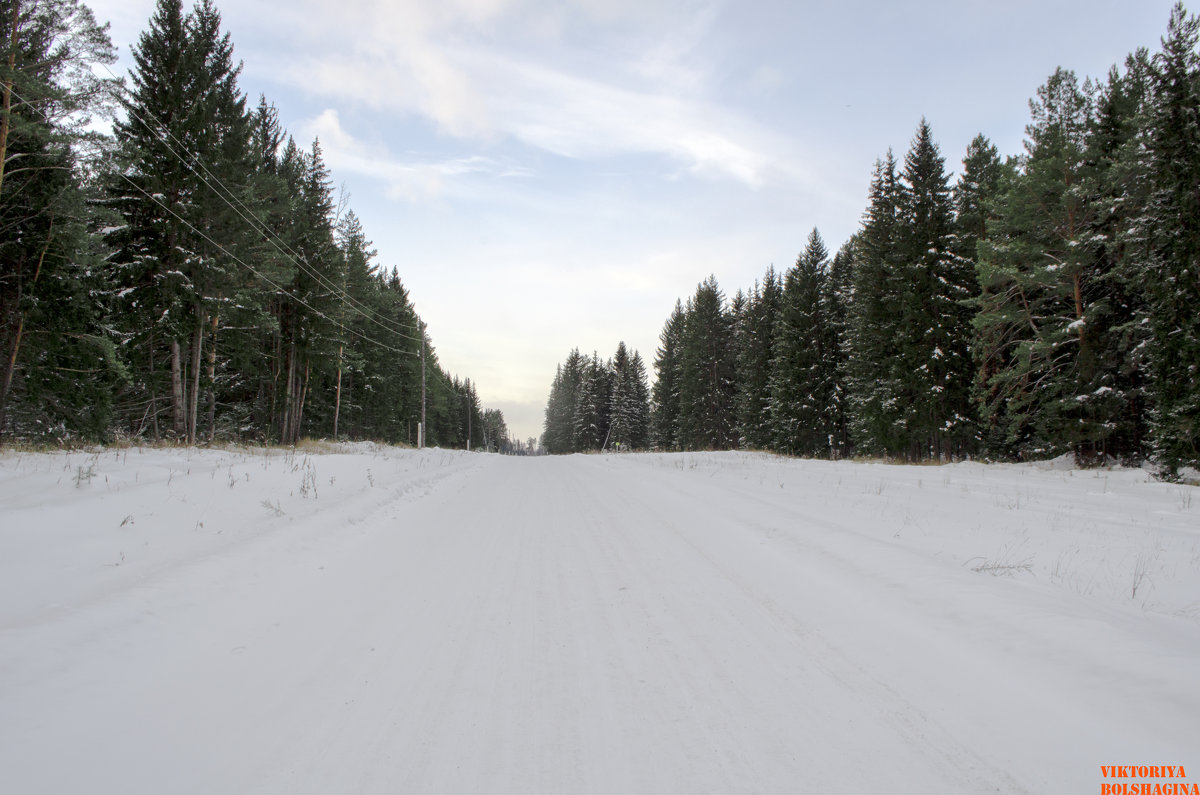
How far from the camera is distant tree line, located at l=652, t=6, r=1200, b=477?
13344 mm

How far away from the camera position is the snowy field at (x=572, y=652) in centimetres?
228

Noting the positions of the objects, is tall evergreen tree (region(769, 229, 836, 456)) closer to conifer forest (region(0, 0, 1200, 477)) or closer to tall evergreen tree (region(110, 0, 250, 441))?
conifer forest (region(0, 0, 1200, 477))

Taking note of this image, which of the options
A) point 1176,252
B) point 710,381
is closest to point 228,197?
point 1176,252

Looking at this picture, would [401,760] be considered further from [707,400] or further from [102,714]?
[707,400]

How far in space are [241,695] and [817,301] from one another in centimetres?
3613

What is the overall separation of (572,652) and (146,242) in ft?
71.0

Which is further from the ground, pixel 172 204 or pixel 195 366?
pixel 172 204

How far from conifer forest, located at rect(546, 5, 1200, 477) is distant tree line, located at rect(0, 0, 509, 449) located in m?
27.8

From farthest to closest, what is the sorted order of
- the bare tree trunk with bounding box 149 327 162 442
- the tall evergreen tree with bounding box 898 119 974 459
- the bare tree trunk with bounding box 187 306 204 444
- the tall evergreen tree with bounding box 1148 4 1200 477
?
the tall evergreen tree with bounding box 898 119 974 459 < the bare tree trunk with bounding box 149 327 162 442 < the bare tree trunk with bounding box 187 306 204 444 < the tall evergreen tree with bounding box 1148 4 1200 477

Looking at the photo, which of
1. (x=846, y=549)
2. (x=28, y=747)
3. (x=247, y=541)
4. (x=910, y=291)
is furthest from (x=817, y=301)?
(x=28, y=747)

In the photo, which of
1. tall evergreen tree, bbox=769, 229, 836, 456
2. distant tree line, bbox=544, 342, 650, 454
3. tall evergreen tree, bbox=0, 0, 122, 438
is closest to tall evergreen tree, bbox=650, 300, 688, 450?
distant tree line, bbox=544, 342, 650, 454

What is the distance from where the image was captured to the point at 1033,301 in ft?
61.6

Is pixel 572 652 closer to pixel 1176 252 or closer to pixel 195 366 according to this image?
pixel 1176 252

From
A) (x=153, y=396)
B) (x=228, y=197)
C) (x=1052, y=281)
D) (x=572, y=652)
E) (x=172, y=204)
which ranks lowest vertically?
(x=572, y=652)
